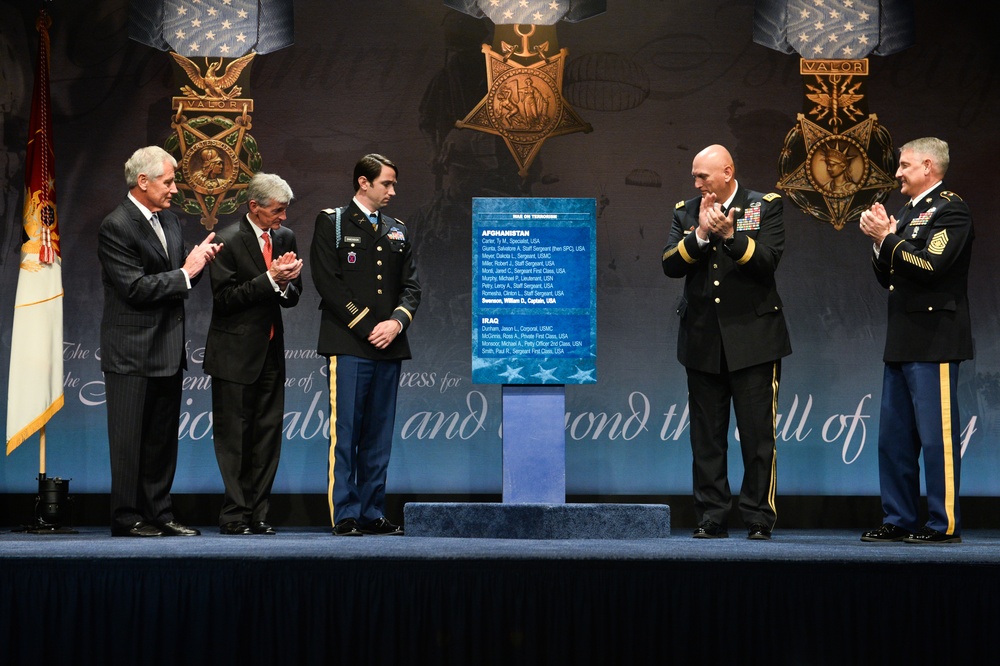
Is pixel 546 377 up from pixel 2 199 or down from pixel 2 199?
down

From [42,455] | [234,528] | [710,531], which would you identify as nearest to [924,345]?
[710,531]

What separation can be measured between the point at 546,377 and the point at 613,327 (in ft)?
5.16

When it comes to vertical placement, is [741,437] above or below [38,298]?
below

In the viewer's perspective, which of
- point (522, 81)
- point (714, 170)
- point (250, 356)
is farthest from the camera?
point (522, 81)

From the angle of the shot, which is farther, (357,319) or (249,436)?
(249,436)

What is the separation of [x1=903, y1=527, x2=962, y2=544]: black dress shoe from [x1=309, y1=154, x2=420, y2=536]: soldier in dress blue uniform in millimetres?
2150

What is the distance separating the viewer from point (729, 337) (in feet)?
14.4

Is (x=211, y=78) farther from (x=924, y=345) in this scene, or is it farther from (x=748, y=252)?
(x=924, y=345)

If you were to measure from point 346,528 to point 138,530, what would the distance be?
2.84 ft

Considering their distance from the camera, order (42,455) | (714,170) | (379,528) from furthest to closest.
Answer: (42,455) → (379,528) → (714,170)

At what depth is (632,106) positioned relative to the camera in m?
5.86

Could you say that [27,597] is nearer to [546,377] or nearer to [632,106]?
[546,377]

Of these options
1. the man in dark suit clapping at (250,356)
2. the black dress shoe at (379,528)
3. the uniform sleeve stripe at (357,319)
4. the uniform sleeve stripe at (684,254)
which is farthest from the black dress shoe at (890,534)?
the man in dark suit clapping at (250,356)

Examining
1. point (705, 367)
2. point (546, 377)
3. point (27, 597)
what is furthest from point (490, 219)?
point (27, 597)
